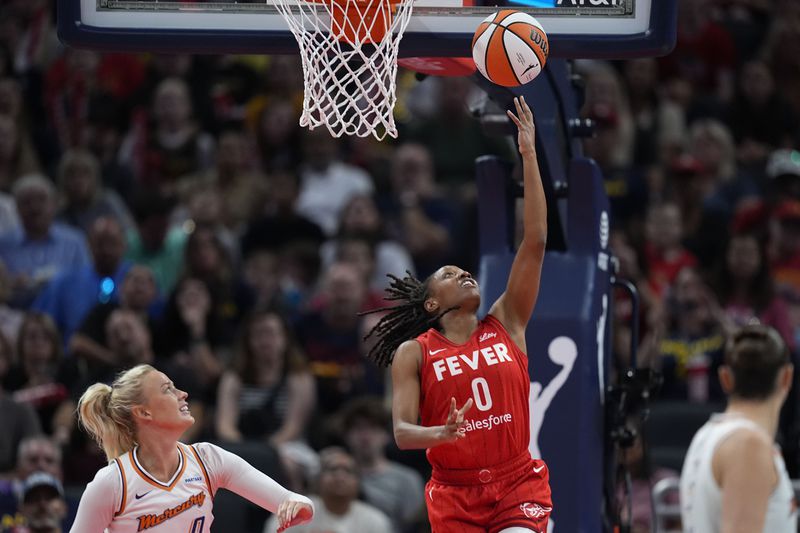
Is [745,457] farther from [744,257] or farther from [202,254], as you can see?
[202,254]

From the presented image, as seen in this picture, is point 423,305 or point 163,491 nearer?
point 163,491

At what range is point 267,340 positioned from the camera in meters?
9.55

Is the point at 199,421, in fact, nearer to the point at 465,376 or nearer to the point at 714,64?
the point at 465,376

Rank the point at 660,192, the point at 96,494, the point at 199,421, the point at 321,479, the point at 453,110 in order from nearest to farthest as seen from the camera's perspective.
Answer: the point at 96,494 → the point at 321,479 → the point at 199,421 → the point at 660,192 → the point at 453,110

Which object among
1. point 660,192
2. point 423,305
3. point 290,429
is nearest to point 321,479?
point 290,429

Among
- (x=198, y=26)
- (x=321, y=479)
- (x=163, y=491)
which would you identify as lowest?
(x=321, y=479)

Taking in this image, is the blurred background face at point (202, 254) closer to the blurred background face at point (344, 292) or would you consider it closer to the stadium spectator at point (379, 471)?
the blurred background face at point (344, 292)

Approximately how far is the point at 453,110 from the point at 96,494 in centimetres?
786

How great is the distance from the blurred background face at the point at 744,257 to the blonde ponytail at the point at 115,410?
19.8 ft

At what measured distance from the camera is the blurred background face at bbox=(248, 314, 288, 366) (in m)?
9.55

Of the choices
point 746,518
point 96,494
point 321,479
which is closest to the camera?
point 96,494

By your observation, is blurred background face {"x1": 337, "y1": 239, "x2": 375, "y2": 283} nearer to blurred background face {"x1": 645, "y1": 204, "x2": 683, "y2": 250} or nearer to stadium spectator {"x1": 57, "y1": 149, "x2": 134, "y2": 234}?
stadium spectator {"x1": 57, "y1": 149, "x2": 134, "y2": 234}

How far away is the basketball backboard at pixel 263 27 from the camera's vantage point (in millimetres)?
5797

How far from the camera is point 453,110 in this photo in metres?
12.4
